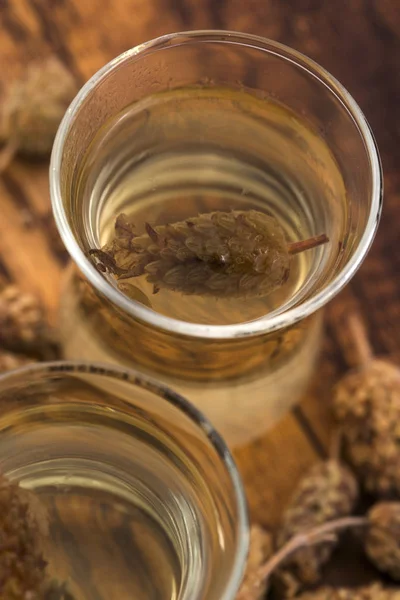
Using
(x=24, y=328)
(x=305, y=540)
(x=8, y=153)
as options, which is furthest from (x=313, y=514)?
(x=8, y=153)

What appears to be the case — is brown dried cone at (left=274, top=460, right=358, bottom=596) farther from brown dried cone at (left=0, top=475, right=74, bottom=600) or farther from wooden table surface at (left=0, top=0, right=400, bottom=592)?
brown dried cone at (left=0, top=475, right=74, bottom=600)

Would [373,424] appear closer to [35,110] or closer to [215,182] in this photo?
[215,182]

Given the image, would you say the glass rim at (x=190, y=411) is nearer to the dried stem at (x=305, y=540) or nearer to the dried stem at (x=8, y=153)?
the dried stem at (x=305, y=540)

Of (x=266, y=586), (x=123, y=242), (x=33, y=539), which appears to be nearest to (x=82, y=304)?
(x=123, y=242)

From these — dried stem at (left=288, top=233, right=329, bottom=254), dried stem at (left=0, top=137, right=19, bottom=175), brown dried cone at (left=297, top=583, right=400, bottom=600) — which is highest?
dried stem at (left=0, top=137, right=19, bottom=175)

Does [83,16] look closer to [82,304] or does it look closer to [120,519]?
[82,304]

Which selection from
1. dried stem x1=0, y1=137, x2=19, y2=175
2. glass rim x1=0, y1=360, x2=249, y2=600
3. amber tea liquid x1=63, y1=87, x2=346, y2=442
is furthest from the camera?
dried stem x1=0, y1=137, x2=19, y2=175

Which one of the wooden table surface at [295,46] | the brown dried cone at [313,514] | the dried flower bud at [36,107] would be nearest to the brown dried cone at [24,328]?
the wooden table surface at [295,46]

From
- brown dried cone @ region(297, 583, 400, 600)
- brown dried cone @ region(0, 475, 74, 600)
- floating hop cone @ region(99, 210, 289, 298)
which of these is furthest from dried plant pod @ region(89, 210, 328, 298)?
brown dried cone @ region(297, 583, 400, 600)

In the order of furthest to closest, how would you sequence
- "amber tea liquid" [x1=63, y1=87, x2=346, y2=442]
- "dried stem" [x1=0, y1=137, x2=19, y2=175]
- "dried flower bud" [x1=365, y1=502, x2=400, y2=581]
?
"dried stem" [x1=0, y1=137, x2=19, y2=175], "dried flower bud" [x1=365, y1=502, x2=400, y2=581], "amber tea liquid" [x1=63, y1=87, x2=346, y2=442]
